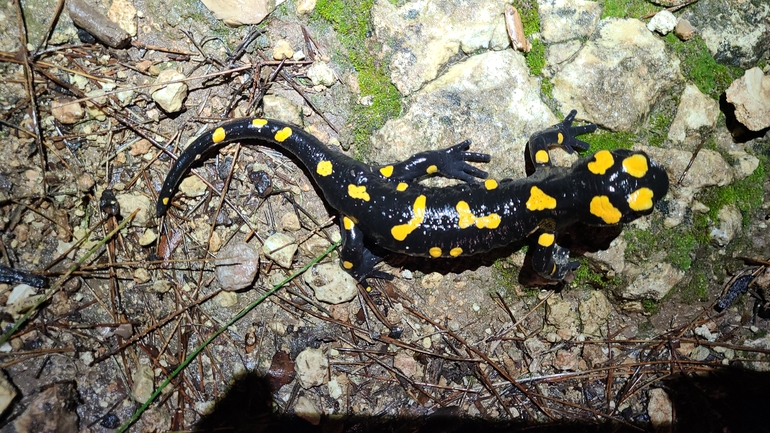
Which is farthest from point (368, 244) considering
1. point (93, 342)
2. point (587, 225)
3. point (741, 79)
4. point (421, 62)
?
point (741, 79)

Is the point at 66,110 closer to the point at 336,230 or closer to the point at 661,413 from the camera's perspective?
the point at 336,230

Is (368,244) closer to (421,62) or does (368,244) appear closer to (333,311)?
(333,311)

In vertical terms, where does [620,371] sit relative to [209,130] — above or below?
Result: below

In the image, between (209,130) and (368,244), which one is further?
(368,244)

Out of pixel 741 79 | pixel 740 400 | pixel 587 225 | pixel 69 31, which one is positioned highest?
pixel 69 31

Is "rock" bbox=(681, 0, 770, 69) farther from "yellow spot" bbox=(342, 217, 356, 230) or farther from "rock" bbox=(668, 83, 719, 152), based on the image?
"yellow spot" bbox=(342, 217, 356, 230)

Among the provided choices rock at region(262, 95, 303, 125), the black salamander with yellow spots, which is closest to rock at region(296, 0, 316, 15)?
rock at region(262, 95, 303, 125)

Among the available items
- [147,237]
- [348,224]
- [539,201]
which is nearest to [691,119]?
[539,201]
